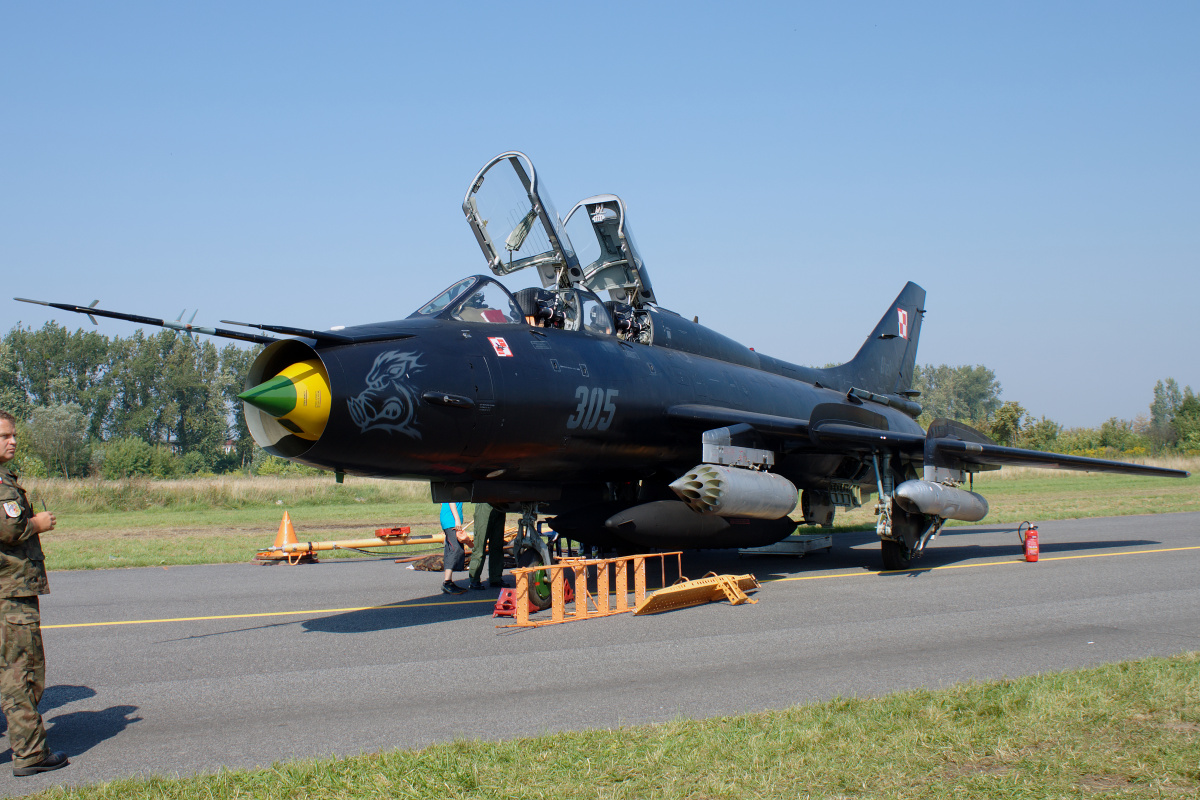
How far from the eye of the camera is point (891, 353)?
1931cm

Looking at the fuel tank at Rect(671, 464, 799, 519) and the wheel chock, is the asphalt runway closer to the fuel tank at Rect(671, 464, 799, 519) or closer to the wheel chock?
the wheel chock

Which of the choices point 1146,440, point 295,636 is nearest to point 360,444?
point 295,636

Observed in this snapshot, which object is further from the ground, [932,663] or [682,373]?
[682,373]

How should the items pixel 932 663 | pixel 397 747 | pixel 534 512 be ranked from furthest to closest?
pixel 534 512 → pixel 932 663 → pixel 397 747

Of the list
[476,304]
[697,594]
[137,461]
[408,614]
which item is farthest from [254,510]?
[697,594]

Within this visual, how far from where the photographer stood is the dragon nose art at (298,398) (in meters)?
7.07

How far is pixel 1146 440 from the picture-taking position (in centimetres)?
7300

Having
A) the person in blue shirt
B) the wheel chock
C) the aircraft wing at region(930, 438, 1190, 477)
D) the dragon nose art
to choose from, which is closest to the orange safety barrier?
the wheel chock

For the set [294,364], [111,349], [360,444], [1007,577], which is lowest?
[1007,577]

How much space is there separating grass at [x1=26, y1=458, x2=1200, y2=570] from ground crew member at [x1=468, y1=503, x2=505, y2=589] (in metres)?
6.02

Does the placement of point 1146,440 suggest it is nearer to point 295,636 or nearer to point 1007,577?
point 1007,577

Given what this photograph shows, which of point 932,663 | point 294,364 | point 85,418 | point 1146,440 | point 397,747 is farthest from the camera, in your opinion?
point 1146,440

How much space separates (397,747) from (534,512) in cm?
551

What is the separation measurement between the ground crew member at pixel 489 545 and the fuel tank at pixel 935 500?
18.2 ft
